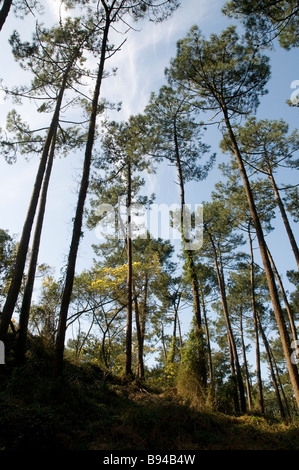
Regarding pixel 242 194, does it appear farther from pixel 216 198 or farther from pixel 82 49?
pixel 82 49

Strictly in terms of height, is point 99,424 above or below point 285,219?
below

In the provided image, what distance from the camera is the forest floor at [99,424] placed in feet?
12.9

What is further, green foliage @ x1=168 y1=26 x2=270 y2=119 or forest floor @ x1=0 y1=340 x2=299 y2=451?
green foliage @ x1=168 y1=26 x2=270 y2=119

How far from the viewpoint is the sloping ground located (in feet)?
12.9

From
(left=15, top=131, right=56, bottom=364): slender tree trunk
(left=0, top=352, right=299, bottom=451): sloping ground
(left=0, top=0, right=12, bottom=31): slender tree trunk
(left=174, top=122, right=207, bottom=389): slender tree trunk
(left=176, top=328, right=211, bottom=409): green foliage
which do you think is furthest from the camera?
(left=174, top=122, right=207, bottom=389): slender tree trunk

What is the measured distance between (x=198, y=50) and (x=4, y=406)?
13032 mm

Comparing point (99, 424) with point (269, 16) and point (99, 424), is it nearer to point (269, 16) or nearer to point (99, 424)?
point (99, 424)

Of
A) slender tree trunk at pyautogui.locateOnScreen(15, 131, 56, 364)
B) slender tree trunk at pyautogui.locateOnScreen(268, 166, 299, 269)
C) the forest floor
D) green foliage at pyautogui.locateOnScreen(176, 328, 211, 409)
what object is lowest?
the forest floor

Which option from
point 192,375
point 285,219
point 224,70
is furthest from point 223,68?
point 192,375

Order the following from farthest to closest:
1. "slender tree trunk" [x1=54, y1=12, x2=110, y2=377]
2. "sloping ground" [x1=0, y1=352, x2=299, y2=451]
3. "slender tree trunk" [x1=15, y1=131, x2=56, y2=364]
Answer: "slender tree trunk" [x1=15, y1=131, x2=56, y2=364]
"slender tree trunk" [x1=54, y1=12, x2=110, y2=377]
"sloping ground" [x1=0, y1=352, x2=299, y2=451]

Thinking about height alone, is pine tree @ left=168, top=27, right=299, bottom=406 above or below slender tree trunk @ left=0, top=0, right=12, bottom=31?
above

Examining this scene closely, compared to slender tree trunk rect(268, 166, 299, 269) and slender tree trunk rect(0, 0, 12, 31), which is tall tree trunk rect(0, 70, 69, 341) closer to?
slender tree trunk rect(0, 0, 12, 31)

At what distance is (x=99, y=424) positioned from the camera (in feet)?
15.8

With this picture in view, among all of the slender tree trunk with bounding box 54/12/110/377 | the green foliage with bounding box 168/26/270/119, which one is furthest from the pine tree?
the slender tree trunk with bounding box 54/12/110/377
